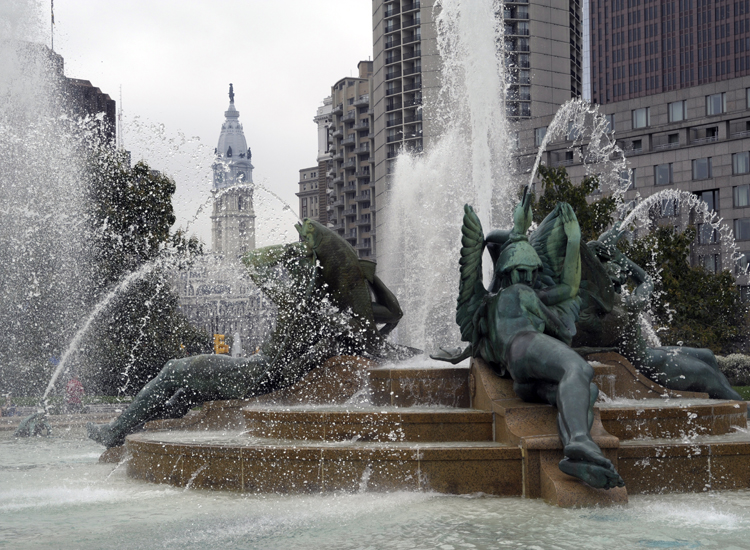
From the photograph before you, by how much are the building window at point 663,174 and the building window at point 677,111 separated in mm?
3124

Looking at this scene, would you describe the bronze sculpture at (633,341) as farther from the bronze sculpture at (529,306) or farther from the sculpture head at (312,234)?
the sculpture head at (312,234)

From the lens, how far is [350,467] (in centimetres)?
790

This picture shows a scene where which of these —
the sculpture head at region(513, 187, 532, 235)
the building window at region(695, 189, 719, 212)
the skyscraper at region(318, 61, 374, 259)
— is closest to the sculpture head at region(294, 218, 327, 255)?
the sculpture head at region(513, 187, 532, 235)

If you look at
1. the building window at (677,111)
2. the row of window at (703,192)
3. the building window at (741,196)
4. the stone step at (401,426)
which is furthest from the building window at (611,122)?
the stone step at (401,426)

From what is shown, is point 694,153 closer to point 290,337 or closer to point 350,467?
point 290,337

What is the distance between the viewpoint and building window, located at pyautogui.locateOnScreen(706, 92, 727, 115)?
193ft

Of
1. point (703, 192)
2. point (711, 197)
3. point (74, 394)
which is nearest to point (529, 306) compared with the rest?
point (74, 394)

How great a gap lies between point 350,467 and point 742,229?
56.2 metres

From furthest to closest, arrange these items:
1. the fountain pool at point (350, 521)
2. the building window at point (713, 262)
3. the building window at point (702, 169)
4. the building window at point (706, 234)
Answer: the building window at point (702, 169)
the building window at point (706, 234)
the building window at point (713, 262)
the fountain pool at point (350, 521)

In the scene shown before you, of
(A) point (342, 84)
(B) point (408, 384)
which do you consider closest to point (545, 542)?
(B) point (408, 384)

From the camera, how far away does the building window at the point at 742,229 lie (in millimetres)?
58237

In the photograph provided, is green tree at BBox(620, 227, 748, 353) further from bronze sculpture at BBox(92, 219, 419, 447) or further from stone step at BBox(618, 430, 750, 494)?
stone step at BBox(618, 430, 750, 494)

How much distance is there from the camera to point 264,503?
7.71 metres

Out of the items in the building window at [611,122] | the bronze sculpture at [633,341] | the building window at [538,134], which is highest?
the building window at [611,122]
